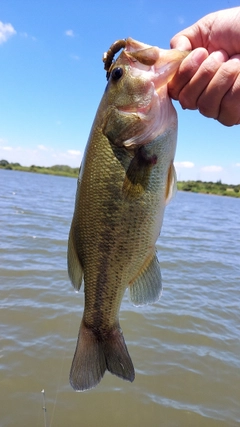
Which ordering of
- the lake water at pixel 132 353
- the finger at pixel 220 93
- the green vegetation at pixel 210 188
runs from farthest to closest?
1. the green vegetation at pixel 210 188
2. the lake water at pixel 132 353
3. the finger at pixel 220 93

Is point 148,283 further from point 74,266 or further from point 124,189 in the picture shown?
point 124,189

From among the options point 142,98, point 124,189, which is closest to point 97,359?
point 124,189

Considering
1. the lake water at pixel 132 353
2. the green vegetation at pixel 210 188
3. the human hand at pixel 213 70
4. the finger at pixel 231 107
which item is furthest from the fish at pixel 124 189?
the green vegetation at pixel 210 188

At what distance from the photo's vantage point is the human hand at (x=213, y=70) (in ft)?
6.15

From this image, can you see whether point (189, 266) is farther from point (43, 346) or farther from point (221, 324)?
point (43, 346)

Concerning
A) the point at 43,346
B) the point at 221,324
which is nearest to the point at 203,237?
the point at 221,324

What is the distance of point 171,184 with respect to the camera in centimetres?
218

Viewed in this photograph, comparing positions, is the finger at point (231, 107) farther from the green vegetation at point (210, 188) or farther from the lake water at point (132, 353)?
the green vegetation at point (210, 188)

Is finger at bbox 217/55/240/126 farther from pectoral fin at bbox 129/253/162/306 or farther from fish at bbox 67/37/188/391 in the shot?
pectoral fin at bbox 129/253/162/306

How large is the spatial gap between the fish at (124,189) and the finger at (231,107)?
11.4 inches

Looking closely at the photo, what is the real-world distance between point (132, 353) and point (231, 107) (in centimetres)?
432

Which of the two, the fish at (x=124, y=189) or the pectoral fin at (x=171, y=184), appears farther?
the pectoral fin at (x=171, y=184)

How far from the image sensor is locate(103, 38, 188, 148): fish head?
2.06m

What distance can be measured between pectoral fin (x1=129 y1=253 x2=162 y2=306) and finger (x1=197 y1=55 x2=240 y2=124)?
0.95m
